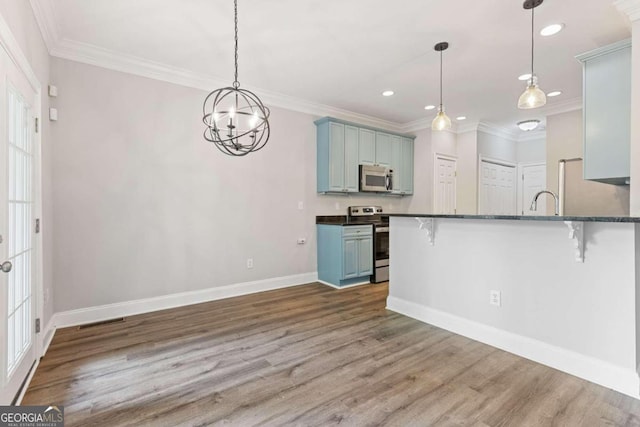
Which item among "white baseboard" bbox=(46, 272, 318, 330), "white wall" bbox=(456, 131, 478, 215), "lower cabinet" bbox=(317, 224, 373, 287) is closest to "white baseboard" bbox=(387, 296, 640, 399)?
"lower cabinet" bbox=(317, 224, 373, 287)

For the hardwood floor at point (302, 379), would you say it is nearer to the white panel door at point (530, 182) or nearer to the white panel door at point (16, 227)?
the white panel door at point (16, 227)

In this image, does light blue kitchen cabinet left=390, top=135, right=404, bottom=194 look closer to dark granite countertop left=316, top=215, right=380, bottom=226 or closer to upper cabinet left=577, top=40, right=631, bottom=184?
dark granite countertop left=316, top=215, right=380, bottom=226

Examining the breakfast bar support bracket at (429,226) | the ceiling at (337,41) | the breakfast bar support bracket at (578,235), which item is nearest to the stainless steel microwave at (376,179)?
the ceiling at (337,41)

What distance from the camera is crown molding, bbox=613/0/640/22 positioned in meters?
2.32

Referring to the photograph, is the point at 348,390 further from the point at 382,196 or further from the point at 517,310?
the point at 382,196

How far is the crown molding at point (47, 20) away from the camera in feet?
7.68

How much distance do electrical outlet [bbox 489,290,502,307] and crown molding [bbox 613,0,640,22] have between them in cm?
240

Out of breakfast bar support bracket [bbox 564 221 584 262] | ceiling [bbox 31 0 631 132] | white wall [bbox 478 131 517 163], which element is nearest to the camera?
breakfast bar support bracket [bbox 564 221 584 262]

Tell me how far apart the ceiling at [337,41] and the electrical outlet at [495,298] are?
93.3 inches

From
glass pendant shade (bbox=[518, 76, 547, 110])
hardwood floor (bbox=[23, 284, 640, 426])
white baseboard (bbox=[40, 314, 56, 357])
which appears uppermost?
glass pendant shade (bbox=[518, 76, 547, 110])

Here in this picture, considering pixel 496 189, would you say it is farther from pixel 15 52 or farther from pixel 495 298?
pixel 15 52

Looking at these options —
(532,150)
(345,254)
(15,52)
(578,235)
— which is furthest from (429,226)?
(532,150)

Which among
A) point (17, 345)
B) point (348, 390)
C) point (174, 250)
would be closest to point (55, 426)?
point (17, 345)

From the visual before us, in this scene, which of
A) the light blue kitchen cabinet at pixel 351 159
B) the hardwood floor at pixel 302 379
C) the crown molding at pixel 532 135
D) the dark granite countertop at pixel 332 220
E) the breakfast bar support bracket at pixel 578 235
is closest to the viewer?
the hardwood floor at pixel 302 379
